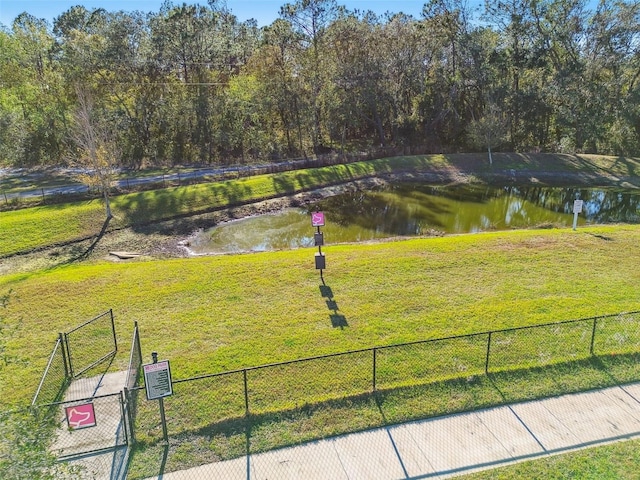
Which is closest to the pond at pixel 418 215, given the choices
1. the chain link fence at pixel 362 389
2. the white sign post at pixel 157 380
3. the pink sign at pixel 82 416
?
the chain link fence at pixel 362 389

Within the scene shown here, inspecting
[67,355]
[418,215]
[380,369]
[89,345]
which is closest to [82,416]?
[67,355]

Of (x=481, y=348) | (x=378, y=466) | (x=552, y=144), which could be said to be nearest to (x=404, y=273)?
(x=481, y=348)

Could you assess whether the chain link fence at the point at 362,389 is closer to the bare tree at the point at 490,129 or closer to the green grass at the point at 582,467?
the green grass at the point at 582,467

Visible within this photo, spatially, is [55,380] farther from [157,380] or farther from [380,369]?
[380,369]

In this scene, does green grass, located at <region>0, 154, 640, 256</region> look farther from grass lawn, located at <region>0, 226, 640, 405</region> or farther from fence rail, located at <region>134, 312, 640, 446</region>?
fence rail, located at <region>134, 312, 640, 446</region>

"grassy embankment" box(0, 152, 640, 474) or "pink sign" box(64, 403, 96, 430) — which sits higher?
"pink sign" box(64, 403, 96, 430)

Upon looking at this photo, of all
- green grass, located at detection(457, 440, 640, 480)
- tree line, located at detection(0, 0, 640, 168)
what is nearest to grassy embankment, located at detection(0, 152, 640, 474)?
green grass, located at detection(457, 440, 640, 480)

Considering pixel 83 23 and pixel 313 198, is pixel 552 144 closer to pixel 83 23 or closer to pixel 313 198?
pixel 313 198
